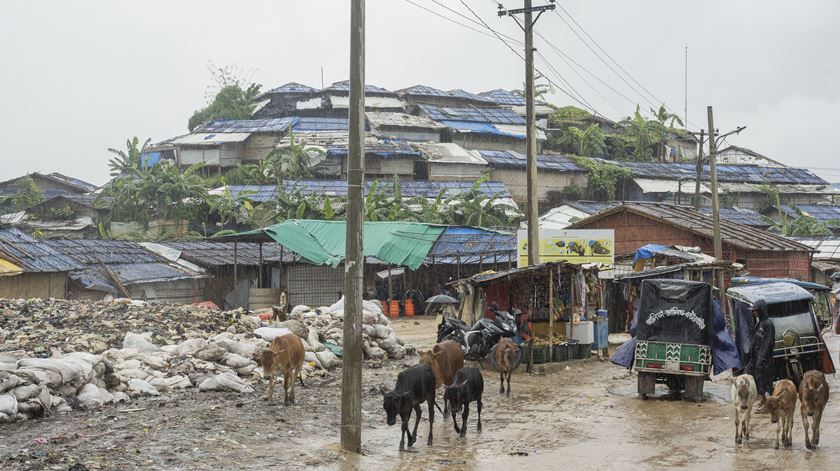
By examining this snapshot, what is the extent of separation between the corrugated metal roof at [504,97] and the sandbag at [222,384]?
7032 cm

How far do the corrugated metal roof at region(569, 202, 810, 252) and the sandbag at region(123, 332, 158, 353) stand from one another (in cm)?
2405

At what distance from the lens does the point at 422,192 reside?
5653 cm

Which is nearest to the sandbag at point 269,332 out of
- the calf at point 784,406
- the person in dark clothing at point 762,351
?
the person in dark clothing at point 762,351

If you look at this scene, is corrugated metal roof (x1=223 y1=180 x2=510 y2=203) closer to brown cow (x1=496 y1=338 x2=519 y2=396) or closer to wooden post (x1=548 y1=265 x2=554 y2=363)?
wooden post (x1=548 y1=265 x2=554 y2=363)

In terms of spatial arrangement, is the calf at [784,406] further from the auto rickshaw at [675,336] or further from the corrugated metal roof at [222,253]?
the corrugated metal roof at [222,253]

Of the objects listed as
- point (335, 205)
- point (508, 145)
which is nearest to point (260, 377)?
point (335, 205)

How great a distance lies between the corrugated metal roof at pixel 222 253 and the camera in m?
38.6

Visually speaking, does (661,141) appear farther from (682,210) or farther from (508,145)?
(682,210)

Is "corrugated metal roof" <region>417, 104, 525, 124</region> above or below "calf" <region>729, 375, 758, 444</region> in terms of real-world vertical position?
above

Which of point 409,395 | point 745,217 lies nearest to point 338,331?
point 409,395

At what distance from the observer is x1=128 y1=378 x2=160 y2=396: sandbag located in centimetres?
1401

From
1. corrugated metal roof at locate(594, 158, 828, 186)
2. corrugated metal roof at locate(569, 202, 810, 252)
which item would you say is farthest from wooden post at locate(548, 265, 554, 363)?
corrugated metal roof at locate(594, 158, 828, 186)

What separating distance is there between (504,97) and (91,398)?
76090 millimetres

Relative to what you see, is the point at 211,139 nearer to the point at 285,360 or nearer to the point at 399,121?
A: the point at 399,121
